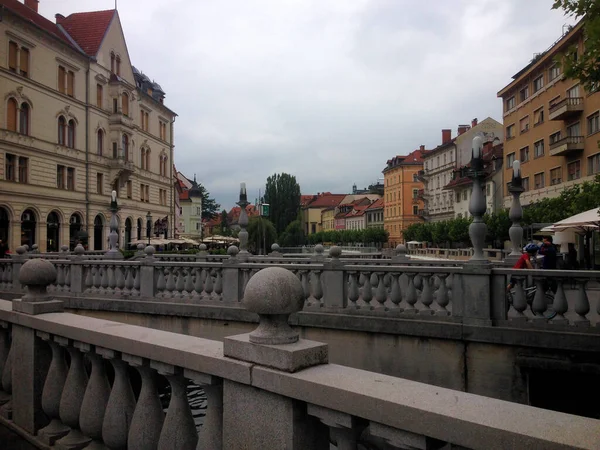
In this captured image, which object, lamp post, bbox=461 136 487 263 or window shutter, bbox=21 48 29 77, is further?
window shutter, bbox=21 48 29 77

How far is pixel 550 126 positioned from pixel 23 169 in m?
39.8

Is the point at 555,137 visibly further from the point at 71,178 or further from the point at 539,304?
the point at 71,178

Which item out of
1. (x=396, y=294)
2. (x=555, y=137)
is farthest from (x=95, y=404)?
(x=555, y=137)

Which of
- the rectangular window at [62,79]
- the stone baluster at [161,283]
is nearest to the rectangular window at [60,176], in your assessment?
the rectangular window at [62,79]

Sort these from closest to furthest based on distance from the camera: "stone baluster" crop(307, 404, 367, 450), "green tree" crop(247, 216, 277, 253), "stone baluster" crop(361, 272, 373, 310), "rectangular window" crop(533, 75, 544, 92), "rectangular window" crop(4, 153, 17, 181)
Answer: "stone baluster" crop(307, 404, 367, 450), "stone baluster" crop(361, 272, 373, 310), "rectangular window" crop(4, 153, 17, 181), "rectangular window" crop(533, 75, 544, 92), "green tree" crop(247, 216, 277, 253)

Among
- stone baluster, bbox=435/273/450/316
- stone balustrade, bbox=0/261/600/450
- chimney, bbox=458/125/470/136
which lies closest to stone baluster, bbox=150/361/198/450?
stone balustrade, bbox=0/261/600/450

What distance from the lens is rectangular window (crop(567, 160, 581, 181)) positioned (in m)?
34.2

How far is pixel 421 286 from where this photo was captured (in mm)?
8102

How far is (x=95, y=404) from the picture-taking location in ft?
11.0

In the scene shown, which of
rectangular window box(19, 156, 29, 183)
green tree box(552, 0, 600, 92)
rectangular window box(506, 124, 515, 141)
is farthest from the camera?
rectangular window box(506, 124, 515, 141)

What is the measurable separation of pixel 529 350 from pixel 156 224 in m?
45.1

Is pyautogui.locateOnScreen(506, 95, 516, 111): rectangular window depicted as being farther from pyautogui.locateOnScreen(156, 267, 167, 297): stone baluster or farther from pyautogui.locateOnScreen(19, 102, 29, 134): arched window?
pyautogui.locateOnScreen(156, 267, 167, 297): stone baluster

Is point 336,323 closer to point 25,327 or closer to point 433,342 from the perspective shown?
point 433,342

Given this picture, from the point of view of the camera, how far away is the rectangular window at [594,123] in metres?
31.5
